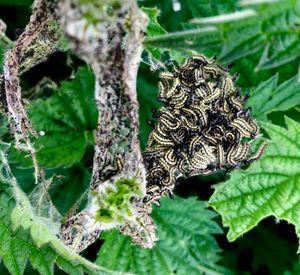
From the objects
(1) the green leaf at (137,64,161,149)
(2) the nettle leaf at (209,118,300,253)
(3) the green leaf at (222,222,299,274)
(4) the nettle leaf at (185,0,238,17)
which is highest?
(4) the nettle leaf at (185,0,238,17)

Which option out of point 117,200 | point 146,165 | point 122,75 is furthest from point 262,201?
point 122,75

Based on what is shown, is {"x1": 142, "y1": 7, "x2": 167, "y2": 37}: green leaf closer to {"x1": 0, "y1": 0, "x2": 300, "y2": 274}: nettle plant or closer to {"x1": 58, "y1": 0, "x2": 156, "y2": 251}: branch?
{"x1": 0, "y1": 0, "x2": 300, "y2": 274}: nettle plant

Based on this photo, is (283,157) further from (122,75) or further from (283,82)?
(122,75)

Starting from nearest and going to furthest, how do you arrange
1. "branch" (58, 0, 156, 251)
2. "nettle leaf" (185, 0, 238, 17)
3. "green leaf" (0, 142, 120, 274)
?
"branch" (58, 0, 156, 251) < "green leaf" (0, 142, 120, 274) < "nettle leaf" (185, 0, 238, 17)

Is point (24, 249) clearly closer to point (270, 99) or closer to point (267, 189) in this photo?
point (267, 189)

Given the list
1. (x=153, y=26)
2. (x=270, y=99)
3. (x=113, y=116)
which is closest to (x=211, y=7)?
(x=153, y=26)

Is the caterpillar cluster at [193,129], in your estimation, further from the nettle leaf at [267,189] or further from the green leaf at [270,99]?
the green leaf at [270,99]

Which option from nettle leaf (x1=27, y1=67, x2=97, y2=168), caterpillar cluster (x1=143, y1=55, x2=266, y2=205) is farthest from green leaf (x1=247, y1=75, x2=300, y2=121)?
nettle leaf (x1=27, y1=67, x2=97, y2=168)

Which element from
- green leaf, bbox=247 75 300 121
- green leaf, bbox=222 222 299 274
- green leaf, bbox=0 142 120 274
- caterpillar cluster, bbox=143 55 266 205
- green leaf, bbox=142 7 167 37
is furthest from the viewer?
green leaf, bbox=222 222 299 274
